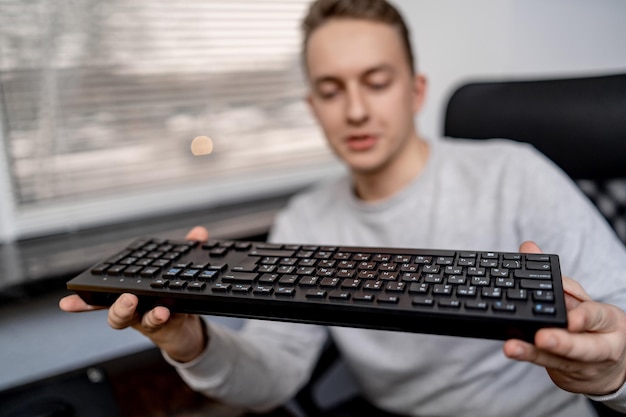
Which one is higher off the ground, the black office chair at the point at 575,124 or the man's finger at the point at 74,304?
the black office chair at the point at 575,124

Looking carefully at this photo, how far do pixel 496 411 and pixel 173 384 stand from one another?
0.55 metres

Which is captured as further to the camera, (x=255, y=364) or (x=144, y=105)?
(x=144, y=105)

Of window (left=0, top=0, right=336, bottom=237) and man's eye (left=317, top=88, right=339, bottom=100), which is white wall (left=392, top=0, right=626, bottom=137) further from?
man's eye (left=317, top=88, right=339, bottom=100)

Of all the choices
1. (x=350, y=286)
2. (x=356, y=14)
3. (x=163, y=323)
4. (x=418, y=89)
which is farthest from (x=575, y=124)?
(x=163, y=323)

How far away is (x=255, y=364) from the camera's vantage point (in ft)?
2.34

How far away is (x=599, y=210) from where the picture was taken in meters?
0.78

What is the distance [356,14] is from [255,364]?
0.54 m

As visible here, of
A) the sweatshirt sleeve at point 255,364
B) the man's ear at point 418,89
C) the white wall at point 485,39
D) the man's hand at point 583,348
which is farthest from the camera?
the white wall at point 485,39

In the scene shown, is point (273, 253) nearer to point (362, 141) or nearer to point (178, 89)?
point (362, 141)

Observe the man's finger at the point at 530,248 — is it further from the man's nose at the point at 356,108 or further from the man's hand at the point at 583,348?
the man's nose at the point at 356,108

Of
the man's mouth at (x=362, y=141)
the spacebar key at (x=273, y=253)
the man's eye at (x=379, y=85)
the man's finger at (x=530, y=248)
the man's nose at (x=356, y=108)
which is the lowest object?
the spacebar key at (x=273, y=253)

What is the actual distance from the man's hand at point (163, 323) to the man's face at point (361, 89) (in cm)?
27

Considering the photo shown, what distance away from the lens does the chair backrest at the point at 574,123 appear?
28.4 inches

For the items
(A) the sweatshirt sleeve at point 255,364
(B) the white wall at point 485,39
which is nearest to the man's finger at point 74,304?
(A) the sweatshirt sleeve at point 255,364
